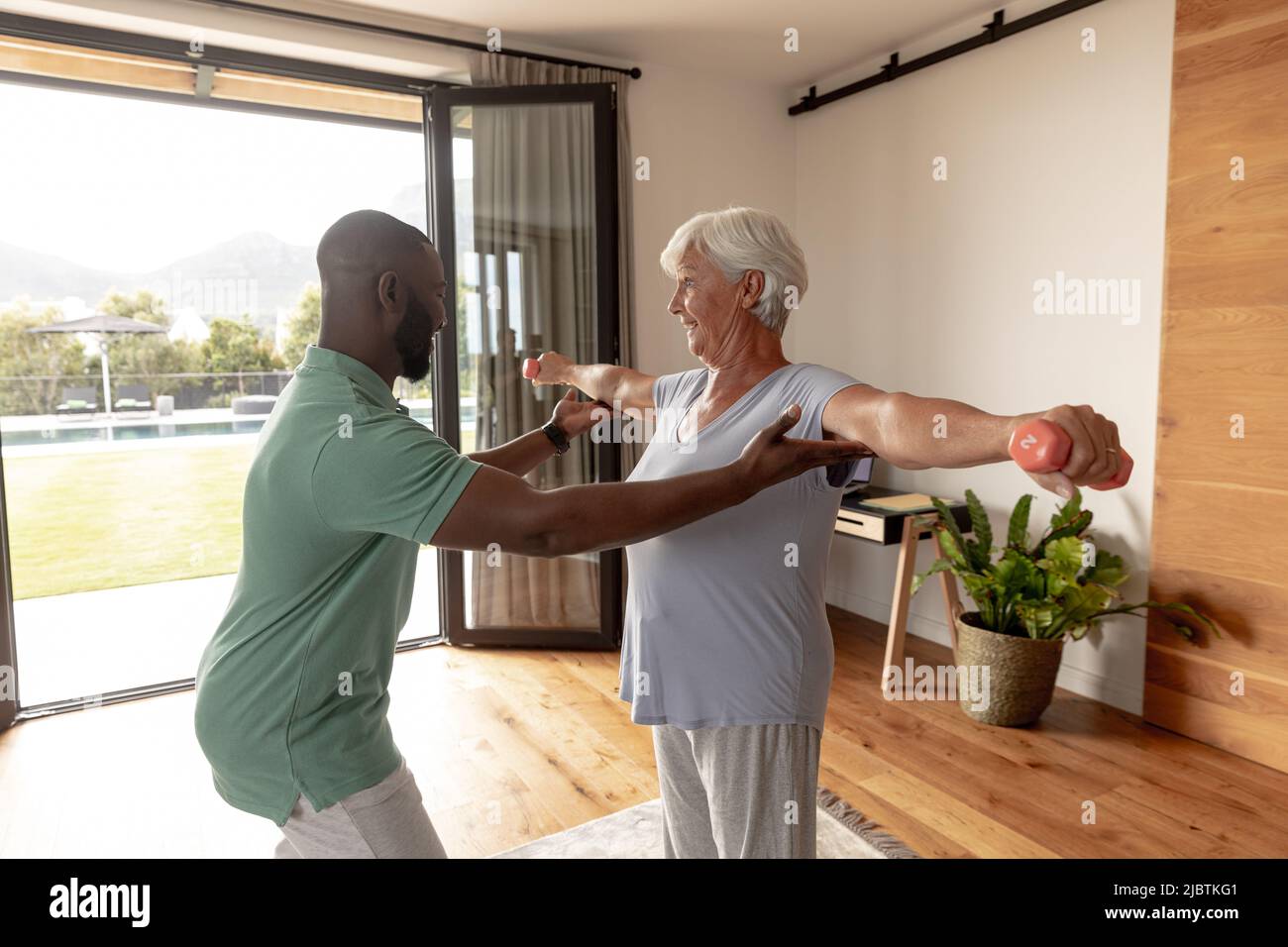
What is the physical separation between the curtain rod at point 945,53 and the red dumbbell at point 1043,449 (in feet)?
10.1

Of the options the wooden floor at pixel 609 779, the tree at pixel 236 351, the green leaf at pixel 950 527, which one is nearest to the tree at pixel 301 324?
the tree at pixel 236 351

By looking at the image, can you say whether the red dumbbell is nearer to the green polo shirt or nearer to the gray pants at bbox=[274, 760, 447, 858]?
the green polo shirt

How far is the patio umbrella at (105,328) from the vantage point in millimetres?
7755

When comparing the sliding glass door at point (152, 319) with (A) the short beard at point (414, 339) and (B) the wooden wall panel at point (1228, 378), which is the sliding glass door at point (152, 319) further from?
(A) the short beard at point (414, 339)

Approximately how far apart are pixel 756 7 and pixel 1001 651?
2.74 meters

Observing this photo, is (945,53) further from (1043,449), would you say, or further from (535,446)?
(1043,449)

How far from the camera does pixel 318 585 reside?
1079 mm

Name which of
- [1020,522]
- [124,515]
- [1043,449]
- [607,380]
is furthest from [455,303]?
[124,515]

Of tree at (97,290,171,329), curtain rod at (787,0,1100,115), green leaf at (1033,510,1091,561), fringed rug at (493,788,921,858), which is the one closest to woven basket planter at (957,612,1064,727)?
green leaf at (1033,510,1091,561)

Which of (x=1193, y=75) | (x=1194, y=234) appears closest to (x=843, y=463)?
(x=1194, y=234)

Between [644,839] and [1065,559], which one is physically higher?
[1065,559]

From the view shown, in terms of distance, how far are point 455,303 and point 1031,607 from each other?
8.85 feet

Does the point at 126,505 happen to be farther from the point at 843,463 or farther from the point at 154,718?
the point at 843,463

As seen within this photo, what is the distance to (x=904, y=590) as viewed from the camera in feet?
11.1
